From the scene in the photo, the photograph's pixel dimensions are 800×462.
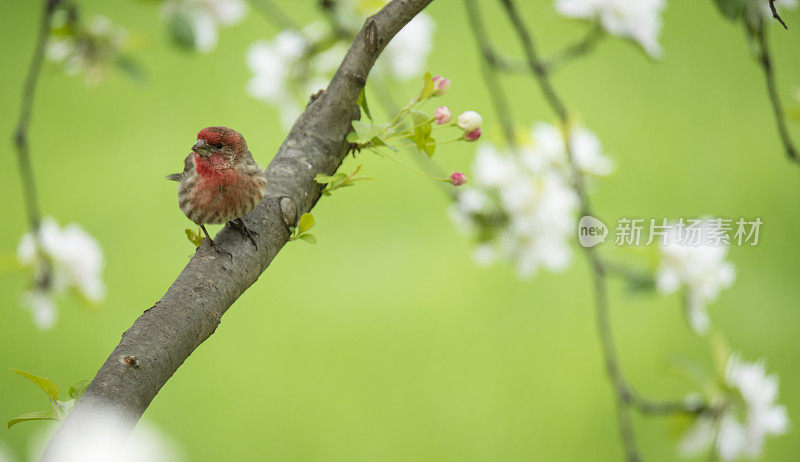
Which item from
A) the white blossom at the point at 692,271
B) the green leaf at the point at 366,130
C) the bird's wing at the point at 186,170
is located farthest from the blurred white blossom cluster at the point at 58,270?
the white blossom at the point at 692,271

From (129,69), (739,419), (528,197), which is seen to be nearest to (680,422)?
(739,419)

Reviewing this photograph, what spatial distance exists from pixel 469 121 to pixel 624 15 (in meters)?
0.28

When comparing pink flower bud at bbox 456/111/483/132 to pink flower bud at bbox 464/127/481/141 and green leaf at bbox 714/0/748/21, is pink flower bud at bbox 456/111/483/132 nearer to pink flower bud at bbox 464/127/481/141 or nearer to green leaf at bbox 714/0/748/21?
pink flower bud at bbox 464/127/481/141

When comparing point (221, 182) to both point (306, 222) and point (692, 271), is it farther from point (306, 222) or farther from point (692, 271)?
point (692, 271)

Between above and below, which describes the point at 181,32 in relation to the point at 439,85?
above

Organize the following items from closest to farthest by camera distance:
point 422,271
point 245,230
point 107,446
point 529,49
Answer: point 107,446
point 245,230
point 529,49
point 422,271

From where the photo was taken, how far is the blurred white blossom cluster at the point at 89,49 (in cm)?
60

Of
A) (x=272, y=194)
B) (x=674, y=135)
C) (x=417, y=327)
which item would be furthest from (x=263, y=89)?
(x=674, y=135)

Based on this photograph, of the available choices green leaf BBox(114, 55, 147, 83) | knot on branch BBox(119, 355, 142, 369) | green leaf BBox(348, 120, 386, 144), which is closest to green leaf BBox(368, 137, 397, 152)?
green leaf BBox(348, 120, 386, 144)

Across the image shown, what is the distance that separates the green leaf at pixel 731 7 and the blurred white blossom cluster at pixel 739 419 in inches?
12.1

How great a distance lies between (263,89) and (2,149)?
0.94 m

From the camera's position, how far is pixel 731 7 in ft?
1.24

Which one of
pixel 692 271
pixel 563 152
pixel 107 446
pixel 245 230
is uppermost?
pixel 563 152

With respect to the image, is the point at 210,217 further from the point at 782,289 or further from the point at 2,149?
the point at 2,149
